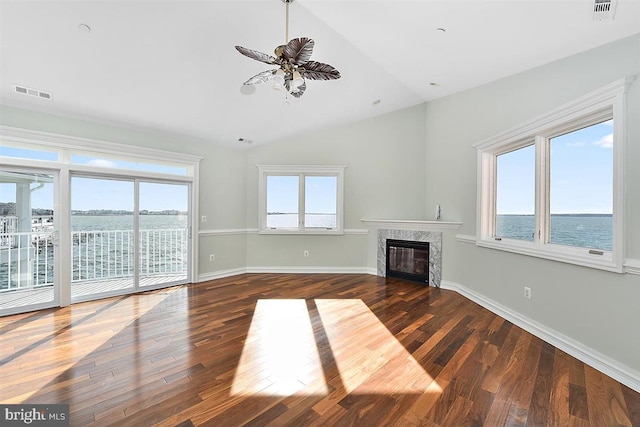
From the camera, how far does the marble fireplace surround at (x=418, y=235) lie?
480cm

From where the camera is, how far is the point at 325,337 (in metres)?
2.86

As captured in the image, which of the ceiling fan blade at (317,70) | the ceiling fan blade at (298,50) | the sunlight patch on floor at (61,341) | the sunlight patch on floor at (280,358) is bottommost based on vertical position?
the sunlight patch on floor at (280,358)

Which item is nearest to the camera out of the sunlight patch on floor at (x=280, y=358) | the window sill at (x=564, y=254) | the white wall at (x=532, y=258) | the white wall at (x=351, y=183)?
the sunlight patch on floor at (x=280, y=358)

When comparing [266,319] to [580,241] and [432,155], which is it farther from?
[432,155]

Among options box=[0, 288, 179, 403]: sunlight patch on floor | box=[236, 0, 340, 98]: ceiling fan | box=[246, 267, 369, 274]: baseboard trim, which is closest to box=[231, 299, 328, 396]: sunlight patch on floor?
box=[0, 288, 179, 403]: sunlight patch on floor

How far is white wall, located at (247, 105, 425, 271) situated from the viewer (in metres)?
5.59

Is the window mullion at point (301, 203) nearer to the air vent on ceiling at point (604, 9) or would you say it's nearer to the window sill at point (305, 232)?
the window sill at point (305, 232)

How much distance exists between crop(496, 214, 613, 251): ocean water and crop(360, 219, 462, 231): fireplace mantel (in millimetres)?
1126

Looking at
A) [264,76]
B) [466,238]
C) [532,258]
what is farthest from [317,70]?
[466,238]

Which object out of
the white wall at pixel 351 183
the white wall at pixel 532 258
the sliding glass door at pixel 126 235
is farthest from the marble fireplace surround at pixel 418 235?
the sliding glass door at pixel 126 235

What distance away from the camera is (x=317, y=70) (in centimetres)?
248

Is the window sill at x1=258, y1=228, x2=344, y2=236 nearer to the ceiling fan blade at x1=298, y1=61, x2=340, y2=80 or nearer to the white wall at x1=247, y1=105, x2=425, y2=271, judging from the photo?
the white wall at x1=247, y1=105, x2=425, y2=271

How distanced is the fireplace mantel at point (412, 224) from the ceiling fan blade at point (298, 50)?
3.50 meters

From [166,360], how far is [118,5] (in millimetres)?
3076
